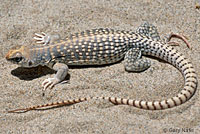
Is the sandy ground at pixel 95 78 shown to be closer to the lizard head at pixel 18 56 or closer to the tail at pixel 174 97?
the tail at pixel 174 97

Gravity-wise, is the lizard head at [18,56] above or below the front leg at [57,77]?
above

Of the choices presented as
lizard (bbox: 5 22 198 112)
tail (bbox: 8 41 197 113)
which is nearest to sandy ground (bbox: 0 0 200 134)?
tail (bbox: 8 41 197 113)

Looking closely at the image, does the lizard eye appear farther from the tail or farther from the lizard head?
the tail

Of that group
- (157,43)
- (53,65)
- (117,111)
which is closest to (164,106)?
(117,111)

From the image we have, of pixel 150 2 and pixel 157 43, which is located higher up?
pixel 150 2

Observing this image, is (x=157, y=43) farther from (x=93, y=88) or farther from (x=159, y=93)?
(x=93, y=88)

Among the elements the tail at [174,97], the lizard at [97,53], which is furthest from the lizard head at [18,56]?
the tail at [174,97]
